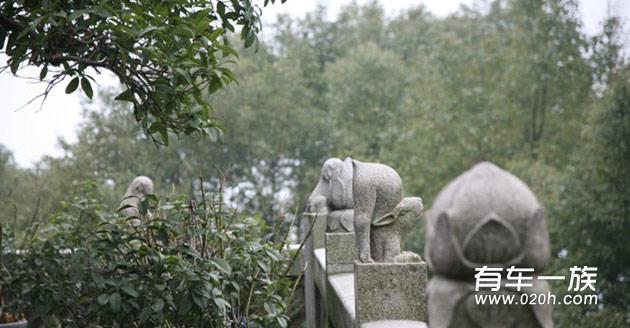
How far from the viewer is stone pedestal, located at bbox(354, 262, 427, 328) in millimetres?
5285

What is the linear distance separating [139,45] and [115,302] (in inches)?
53.7

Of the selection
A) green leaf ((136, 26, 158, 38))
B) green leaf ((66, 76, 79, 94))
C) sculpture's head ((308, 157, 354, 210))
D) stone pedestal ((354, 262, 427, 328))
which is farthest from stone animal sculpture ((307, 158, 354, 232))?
green leaf ((136, 26, 158, 38))

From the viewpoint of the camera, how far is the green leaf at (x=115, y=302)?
4.85 m

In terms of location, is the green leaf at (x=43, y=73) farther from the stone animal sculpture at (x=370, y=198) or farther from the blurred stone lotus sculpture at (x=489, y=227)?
the blurred stone lotus sculpture at (x=489, y=227)

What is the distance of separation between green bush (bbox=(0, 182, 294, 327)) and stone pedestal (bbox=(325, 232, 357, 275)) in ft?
6.97

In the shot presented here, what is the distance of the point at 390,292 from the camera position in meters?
5.33

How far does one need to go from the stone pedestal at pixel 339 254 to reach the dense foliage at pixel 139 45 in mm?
3134

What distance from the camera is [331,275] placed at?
8.05 metres

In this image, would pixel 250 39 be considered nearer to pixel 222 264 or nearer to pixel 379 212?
pixel 222 264

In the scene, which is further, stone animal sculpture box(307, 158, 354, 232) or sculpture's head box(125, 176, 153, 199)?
sculpture's head box(125, 176, 153, 199)

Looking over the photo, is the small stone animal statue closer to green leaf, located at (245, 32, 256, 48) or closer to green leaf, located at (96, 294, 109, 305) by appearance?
green leaf, located at (245, 32, 256, 48)

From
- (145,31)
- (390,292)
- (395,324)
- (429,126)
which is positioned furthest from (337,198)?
(429,126)

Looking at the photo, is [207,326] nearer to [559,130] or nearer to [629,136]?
[629,136]

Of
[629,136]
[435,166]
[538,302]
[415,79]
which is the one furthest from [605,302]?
[538,302]
